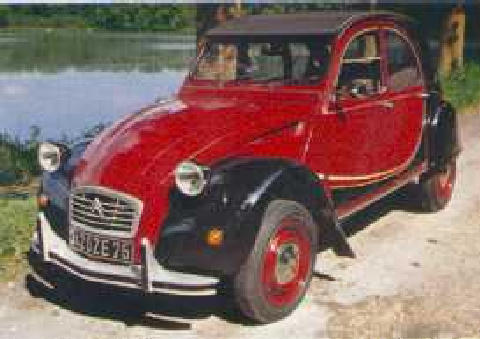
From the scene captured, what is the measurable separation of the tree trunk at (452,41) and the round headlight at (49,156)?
12.6m

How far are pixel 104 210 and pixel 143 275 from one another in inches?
23.4

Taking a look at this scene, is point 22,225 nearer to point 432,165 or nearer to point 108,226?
point 108,226

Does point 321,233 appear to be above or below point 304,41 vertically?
below

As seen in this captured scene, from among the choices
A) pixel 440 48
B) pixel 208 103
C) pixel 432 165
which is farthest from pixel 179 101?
pixel 440 48

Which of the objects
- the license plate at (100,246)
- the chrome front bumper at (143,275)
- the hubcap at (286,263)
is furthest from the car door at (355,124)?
the license plate at (100,246)

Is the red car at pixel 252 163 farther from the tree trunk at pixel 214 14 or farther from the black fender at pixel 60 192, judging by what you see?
the tree trunk at pixel 214 14

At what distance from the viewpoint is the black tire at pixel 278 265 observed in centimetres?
543

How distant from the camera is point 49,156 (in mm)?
6426

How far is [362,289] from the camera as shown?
6.40 meters

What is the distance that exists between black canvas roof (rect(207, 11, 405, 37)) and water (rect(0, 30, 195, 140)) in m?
4.01

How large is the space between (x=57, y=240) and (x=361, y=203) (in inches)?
108

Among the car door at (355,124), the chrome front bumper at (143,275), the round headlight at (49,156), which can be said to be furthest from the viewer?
the car door at (355,124)

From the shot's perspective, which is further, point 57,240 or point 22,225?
point 22,225

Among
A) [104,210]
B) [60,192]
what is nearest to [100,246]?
→ [104,210]
